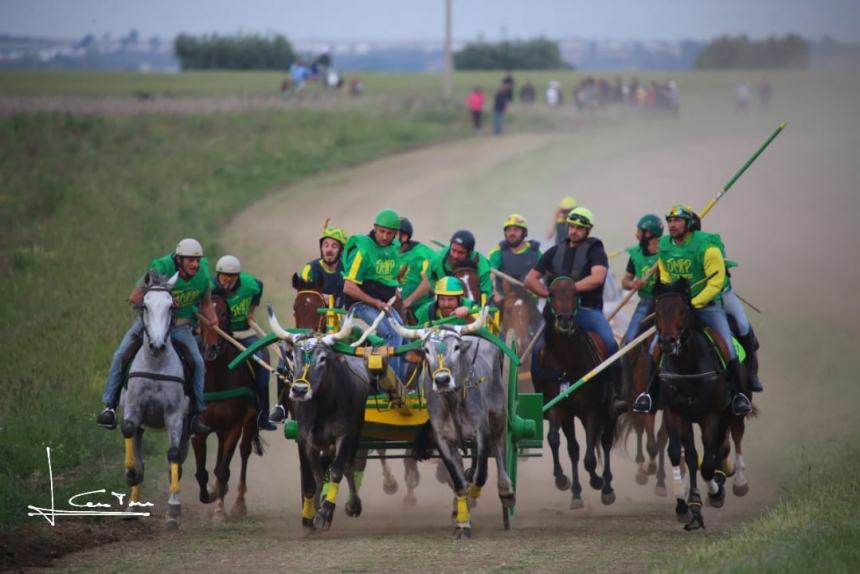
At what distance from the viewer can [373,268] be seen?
56.6 feet

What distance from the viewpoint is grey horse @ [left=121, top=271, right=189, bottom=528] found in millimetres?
16016

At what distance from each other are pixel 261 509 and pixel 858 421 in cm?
916

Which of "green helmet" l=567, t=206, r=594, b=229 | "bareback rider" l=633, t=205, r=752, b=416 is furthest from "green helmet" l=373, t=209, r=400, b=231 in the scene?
"bareback rider" l=633, t=205, r=752, b=416

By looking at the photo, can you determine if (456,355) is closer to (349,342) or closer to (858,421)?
(349,342)

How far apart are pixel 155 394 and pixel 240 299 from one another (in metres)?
2.28

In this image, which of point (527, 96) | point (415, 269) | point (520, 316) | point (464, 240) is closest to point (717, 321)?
point (464, 240)

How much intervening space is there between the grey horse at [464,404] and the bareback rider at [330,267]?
2.77 metres

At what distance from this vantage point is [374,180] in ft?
152

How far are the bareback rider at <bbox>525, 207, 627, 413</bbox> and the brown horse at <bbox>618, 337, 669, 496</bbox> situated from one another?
0.29 m

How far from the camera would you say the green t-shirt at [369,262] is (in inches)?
675

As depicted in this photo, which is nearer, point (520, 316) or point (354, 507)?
point (354, 507)

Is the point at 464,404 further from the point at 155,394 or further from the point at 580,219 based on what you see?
the point at 580,219

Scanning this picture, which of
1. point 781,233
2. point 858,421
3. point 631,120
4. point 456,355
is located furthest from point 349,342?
point 631,120

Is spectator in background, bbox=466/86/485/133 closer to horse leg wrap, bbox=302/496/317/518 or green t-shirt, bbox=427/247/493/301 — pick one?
green t-shirt, bbox=427/247/493/301
